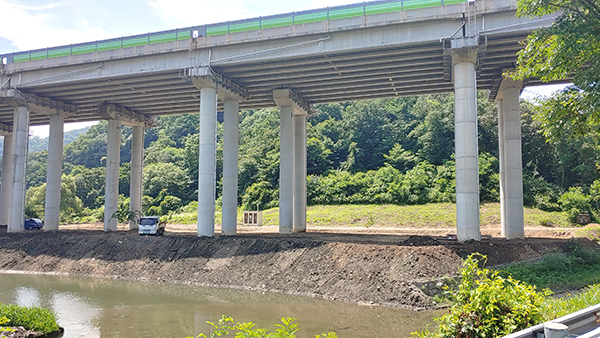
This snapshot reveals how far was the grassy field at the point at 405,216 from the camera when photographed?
143 ft

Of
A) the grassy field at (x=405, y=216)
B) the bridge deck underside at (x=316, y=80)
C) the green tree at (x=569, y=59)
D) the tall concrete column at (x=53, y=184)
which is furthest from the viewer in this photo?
the grassy field at (x=405, y=216)

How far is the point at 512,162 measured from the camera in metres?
31.3

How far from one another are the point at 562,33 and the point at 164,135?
9556cm

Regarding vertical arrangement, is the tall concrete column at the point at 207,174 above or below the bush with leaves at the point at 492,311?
Result: above

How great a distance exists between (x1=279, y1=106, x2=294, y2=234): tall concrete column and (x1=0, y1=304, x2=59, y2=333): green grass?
908 inches

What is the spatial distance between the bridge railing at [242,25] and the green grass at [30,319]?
72.0ft

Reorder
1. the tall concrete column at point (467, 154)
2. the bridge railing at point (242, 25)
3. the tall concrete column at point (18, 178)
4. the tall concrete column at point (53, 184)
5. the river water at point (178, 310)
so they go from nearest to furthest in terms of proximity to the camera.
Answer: the river water at point (178, 310) → the tall concrete column at point (467, 154) → the bridge railing at point (242, 25) → the tall concrete column at point (18, 178) → the tall concrete column at point (53, 184)

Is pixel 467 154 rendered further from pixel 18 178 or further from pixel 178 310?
pixel 18 178

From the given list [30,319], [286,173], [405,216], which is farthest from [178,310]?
[405,216]

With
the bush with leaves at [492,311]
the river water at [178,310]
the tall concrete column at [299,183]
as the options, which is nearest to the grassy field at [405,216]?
the tall concrete column at [299,183]

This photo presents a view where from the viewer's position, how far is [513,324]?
6652 millimetres

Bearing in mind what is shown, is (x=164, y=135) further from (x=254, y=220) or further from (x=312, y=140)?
(x=254, y=220)

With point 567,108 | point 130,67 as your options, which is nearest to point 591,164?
point 567,108

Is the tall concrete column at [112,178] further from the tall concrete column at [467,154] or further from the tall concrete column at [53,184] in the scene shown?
the tall concrete column at [467,154]
